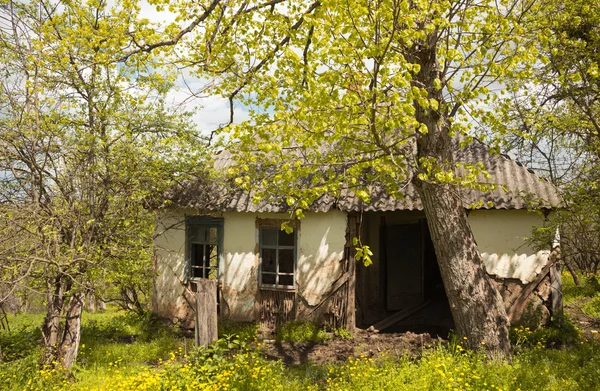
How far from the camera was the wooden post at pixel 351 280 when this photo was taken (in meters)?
9.27

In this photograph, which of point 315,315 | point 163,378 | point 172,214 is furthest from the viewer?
point 172,214

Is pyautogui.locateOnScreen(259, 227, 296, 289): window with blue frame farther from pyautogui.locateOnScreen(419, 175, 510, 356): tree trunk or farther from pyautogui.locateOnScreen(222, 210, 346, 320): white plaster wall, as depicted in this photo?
pyautogui.locateOnScreen(419, 175, 510, 356): tree trunk

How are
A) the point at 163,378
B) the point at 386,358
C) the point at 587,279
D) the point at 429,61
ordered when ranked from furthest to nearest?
the point at 587,279 → the point at 386,358 → the point at 429,61 → the point at 163,378

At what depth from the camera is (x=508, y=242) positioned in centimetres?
877

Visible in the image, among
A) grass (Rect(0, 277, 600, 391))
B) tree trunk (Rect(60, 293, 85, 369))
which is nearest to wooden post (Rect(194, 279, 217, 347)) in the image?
grass (Rect(0, 277, 600, 391))

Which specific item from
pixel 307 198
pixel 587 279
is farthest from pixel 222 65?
pixel 587 279

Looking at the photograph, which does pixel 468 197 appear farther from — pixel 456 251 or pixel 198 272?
pixel 198 272

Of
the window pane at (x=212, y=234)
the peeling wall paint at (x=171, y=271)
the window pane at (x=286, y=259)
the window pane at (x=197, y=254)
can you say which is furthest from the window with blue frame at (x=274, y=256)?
the peeling wall paint at (x=171, y=271)

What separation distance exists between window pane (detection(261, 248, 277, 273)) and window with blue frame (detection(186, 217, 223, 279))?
3.55ft

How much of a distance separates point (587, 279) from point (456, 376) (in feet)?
32.0

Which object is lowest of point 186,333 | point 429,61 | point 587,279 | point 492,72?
point 186,333

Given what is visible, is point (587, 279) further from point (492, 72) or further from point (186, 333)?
point (186, 333)

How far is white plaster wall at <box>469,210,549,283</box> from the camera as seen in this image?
8.66m

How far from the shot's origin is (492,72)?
17.3 feet
